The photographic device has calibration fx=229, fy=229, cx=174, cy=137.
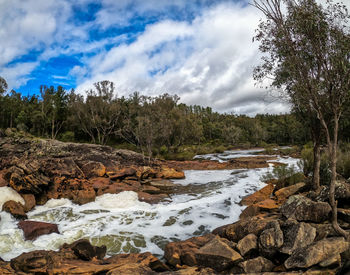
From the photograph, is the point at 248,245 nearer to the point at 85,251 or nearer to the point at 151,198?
the point at 85,251

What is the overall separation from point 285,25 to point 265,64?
252 centimetres

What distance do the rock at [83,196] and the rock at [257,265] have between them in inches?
337

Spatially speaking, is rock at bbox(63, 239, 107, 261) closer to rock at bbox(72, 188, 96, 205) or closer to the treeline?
rock at bbox(72, 188, 96, 205)

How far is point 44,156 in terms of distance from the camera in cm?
1670

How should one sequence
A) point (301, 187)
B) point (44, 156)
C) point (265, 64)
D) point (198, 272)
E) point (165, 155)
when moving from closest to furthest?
point (198, 272), point (265, 64), point (301, 187), point (44, 156), point (165, 155)

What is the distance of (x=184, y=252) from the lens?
223 inches

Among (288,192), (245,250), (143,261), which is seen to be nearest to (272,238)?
(245,250)

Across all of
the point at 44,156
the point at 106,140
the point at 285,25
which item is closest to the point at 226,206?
the point at 285,25

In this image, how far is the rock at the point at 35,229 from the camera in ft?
23.9

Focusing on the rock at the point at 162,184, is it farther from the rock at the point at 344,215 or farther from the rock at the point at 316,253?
the rock at the point at 316,253

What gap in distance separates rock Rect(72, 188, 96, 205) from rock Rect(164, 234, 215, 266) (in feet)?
21.3

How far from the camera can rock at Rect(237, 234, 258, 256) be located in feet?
17.3

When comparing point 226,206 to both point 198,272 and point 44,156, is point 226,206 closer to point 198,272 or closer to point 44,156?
point 198,272

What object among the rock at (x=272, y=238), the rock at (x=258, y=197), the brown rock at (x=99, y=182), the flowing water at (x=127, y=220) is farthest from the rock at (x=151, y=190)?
the rock at (x=272, y=238)
